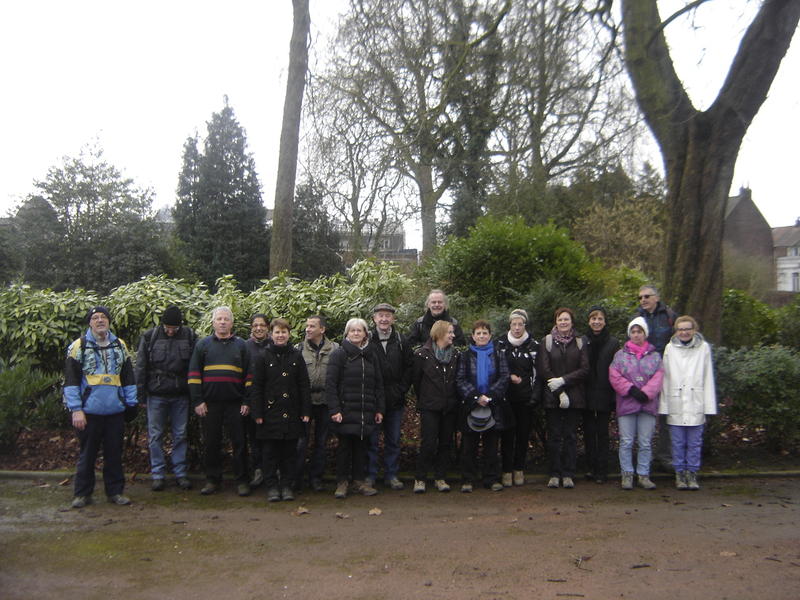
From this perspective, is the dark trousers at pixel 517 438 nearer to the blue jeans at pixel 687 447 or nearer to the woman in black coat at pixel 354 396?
the woman in black coat at pixel 354 396

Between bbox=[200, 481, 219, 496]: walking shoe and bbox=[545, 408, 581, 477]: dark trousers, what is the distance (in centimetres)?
355

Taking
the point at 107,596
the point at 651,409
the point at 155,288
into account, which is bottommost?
the point at 107,596

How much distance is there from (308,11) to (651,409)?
9.72 meters

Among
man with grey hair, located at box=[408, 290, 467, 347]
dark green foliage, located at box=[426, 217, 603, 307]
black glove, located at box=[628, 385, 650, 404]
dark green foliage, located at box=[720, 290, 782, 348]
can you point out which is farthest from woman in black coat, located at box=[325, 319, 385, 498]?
dark green foliage, located at box=[720, 290, 782, 348]

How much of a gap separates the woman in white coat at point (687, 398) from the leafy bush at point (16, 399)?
24.0 ft

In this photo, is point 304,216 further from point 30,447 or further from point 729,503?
point 729,503

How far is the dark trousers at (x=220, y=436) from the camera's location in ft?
22.4

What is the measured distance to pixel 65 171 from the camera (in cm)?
2473

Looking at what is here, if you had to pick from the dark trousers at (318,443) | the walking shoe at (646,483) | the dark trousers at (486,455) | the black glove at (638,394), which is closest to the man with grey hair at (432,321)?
the dark trousers at (486,455)

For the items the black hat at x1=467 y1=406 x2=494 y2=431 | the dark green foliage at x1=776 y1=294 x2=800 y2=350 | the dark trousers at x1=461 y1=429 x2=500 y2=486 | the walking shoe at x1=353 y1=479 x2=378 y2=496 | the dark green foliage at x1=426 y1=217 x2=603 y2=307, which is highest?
the dark green foliage at x1=426 y1=217 x2=603 y2=307

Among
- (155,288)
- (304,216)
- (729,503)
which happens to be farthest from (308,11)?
(304,216)

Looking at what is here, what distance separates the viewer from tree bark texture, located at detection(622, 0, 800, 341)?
7.80m

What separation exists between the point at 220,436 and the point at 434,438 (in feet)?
7.35

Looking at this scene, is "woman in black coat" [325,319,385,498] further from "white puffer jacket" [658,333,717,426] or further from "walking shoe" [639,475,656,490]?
"white puffer jacket" [658,333,717,426]
